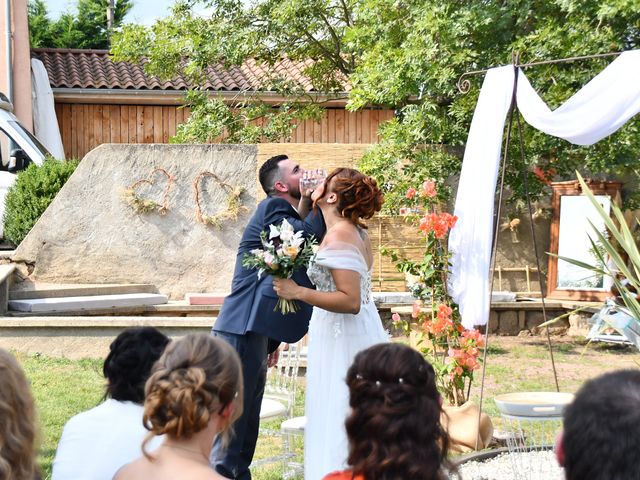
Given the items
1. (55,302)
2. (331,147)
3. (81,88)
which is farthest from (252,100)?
(55,302)

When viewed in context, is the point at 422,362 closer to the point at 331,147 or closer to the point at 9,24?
the point at 331,147

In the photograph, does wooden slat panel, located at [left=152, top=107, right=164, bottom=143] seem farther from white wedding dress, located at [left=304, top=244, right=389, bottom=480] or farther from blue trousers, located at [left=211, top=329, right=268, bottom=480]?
white wedding dress, located at [left=304, top=244, right=389, bottom=480]

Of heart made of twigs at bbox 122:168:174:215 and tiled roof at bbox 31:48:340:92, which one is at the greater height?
tiled roof at bbox 31:48:340:92

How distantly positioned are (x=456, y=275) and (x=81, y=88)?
12001 mm

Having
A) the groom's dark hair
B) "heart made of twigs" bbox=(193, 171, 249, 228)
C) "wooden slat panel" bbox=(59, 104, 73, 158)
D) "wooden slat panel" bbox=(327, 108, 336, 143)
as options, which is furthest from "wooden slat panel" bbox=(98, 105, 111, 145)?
the groom's dark hair

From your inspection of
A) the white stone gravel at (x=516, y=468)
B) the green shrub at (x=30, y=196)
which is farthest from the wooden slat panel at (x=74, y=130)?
the white stone gravel at (x=516, y=468)

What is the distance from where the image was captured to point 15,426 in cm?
227

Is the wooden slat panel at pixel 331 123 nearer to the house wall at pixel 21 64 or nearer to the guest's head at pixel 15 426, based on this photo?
the house wall at pixel 21 64

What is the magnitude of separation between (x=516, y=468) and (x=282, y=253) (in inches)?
82.6

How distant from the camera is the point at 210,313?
33.8 feet

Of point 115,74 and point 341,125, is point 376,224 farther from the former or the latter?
point 115,74

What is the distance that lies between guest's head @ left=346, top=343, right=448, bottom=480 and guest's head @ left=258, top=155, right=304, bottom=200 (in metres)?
2.54

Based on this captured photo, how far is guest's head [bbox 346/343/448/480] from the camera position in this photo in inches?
93.7

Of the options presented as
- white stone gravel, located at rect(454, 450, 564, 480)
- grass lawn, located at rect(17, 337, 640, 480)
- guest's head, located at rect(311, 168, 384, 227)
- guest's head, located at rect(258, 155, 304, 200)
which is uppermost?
guest's head, located at rect(258, 155, 304, 200)
